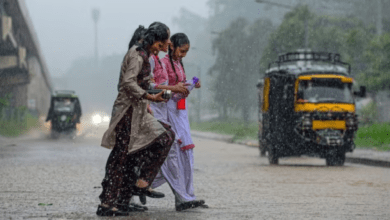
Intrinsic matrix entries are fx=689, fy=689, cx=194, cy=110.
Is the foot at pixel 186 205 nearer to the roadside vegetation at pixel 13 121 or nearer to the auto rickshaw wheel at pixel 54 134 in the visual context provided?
the roadside vegetation at pixel 13 121

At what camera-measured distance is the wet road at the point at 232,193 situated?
7055mm

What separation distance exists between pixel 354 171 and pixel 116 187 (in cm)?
842

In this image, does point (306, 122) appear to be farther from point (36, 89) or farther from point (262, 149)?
point (36, 89)

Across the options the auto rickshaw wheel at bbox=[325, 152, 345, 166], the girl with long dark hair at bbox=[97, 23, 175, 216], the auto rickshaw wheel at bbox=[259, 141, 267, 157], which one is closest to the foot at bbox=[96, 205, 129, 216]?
the girl with long dark hair at bbox=[97, 23, 175, 216]

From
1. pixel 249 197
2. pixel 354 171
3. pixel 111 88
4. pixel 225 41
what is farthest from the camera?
pixel 111 88

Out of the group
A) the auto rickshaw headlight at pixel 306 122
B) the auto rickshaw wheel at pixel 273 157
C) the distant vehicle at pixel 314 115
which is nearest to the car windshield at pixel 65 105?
the auto rickshaw wheel at pixel 273 157

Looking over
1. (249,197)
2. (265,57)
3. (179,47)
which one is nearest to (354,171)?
(249,197)

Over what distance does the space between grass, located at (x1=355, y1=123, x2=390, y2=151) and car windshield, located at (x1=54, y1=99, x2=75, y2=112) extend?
1767cm

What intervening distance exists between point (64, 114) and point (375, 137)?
59.7 ft

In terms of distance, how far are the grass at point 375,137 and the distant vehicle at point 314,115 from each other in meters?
5.19

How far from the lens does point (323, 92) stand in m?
16.0

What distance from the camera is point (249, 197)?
347 inches

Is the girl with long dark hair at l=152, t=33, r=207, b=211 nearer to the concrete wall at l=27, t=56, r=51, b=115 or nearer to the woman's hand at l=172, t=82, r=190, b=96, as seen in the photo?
the woman's hand at l=172, t=82, r=190, b=96

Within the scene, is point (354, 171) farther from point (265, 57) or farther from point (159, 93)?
point (265, 57)
